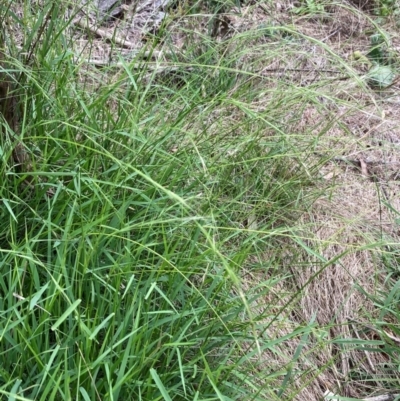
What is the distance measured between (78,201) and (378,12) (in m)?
2.48

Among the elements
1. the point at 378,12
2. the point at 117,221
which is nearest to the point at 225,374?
the point at 117,221

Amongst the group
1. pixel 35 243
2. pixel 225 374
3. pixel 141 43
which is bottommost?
pixel 225 374

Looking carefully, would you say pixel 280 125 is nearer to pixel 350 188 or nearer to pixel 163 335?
pixel 350 188

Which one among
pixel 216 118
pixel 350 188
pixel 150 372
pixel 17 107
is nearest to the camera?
pixel 150 372

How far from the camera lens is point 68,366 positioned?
159cm

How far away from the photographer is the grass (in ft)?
5.17

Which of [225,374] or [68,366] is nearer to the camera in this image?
[68,366]

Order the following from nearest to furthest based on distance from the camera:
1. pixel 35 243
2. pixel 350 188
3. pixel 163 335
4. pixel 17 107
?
pixel 163 335 < pixel 35 243 < pixel 17 107 < pixel 350 188

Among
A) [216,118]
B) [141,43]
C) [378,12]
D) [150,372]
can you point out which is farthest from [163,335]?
[378,12]

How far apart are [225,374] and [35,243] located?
2.09ft

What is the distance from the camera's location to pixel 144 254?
1913 mm

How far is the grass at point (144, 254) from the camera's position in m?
1.58

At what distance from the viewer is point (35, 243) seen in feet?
5.90

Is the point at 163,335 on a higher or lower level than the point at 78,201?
lower
